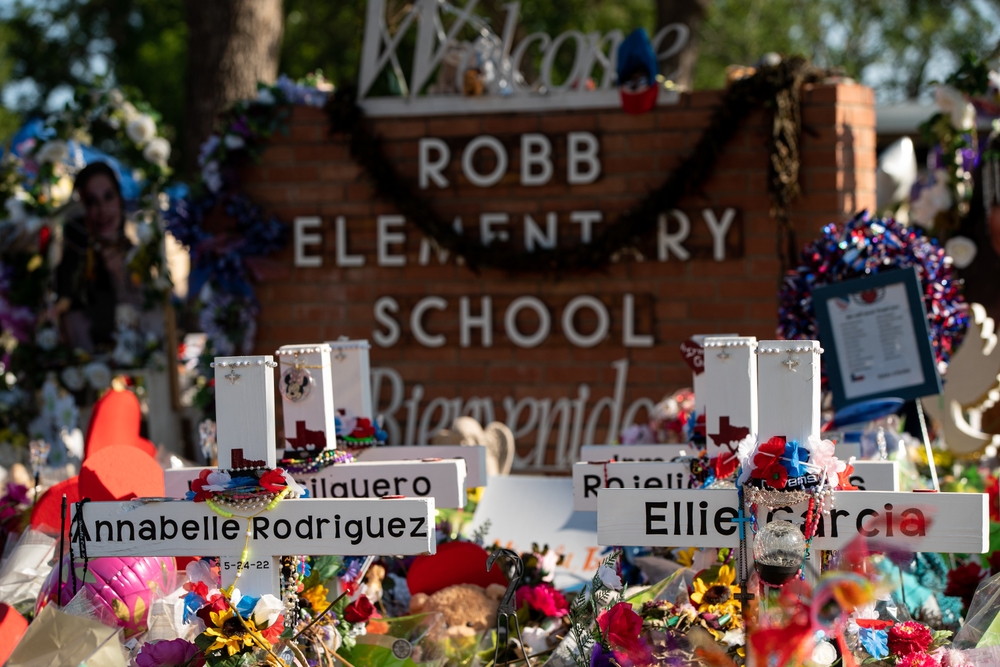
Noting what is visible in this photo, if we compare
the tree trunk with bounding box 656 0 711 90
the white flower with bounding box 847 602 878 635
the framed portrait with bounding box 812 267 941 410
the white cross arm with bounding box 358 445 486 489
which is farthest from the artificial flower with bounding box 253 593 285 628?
the tree trunk with bounding box 656 0 711 90

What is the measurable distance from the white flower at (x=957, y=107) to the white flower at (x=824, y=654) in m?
4.11

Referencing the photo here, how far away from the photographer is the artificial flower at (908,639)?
6.82ft

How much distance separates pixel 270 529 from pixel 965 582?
1727 mm

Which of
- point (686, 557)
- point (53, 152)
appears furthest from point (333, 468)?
point (53, 152)

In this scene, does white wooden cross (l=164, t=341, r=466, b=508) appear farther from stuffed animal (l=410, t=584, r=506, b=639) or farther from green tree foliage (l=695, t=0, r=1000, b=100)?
green tree foliage (l=695, t=0, r=1000, b=100)

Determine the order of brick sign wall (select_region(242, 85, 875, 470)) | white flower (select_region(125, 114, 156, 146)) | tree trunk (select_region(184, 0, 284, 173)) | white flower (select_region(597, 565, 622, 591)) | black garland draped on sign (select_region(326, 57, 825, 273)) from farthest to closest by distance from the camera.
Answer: tree trunk (select_region(184, 0, 284, 173))
white flower (select_region(125, 114, 156, 146))
brick sign wall (select_region(242, 85, 875, 470))
black garland draped on sign (select_region(326, 57, 825, 273))
white flower (select_region(597, 565, 622, 591))

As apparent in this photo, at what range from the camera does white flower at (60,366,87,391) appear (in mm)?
6238

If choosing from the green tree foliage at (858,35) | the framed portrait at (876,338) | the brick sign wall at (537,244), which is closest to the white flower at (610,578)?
the framed portrait at (876,338)

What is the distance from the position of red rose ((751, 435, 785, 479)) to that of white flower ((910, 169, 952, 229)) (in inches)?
153

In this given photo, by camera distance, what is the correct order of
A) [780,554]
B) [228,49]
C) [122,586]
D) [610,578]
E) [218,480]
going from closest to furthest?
1. [780,554]
2. [610,578]
3. [218,480]
4. [122,586]
5. [228,49]

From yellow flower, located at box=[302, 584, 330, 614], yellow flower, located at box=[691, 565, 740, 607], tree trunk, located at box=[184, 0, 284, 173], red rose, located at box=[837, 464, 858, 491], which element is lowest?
yellow flower, located at box=[302, 584, 330, 614]

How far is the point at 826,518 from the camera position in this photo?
214cm

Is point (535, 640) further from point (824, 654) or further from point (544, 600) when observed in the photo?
point (824, 654)

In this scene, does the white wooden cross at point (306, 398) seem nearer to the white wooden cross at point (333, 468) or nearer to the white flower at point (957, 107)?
the white wooden cross at point (333, 468)
